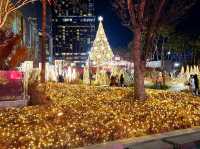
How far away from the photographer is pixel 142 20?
15047 millimetres

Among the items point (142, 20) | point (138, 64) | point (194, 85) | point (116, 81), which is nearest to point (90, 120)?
point (138, 64)

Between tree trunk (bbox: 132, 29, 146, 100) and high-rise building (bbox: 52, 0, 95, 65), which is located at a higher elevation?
high-rise building (bbox: 52, 0, 95, 65)

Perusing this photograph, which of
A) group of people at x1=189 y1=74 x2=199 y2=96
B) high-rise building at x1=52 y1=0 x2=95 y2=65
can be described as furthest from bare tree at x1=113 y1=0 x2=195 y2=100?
high-rise building at x1=52 y1=0 x2=95 y2=65

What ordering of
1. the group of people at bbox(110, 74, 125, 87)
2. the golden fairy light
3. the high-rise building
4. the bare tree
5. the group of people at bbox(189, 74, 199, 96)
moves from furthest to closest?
the high-rise building
the group of people at bbox(110, 74, 125, 87)
the group of people at bbox(189, 74, 199, 96)
the bare tree
the golden fairy light

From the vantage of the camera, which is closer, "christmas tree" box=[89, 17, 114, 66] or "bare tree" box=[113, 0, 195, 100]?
"bare tree" box=[113, 0, 195, 100]

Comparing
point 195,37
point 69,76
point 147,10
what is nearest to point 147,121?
point 147,10

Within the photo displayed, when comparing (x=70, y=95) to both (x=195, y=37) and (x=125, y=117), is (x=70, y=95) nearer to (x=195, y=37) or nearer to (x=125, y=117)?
(x=125, y=117)

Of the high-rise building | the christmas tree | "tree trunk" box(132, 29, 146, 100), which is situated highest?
the high-rise building

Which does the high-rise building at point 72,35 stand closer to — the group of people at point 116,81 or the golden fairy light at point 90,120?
the group of people at point 116,81

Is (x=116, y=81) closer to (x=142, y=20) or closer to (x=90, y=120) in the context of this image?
(x=142, y=20)

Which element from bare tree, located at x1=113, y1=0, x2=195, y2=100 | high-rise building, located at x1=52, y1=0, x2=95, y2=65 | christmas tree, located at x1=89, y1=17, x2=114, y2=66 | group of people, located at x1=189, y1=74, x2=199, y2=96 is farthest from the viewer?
high-rise building, located at x1=52, y1=0, x2=95, y2=65

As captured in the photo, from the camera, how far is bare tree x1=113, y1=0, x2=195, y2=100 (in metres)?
14.7

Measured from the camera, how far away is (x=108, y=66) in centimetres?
3656

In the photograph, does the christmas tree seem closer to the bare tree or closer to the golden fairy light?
the bare tree
